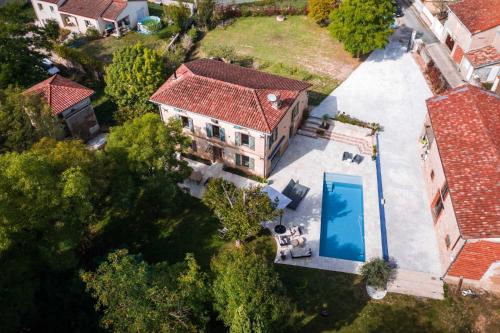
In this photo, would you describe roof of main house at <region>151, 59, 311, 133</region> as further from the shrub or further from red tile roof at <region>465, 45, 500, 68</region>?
red tile roof at <region>465, 45, 500, 68</region>

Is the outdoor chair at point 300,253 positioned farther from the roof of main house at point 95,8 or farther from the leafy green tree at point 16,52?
the roof of main house at point 95,8

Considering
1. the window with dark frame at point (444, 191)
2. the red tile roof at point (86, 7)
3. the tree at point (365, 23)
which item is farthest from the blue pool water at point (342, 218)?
the red tile roof at point (86, 7)

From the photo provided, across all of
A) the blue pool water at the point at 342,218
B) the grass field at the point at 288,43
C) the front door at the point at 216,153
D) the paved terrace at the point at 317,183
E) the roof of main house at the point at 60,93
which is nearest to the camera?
the paved terrace at the point at 317,183

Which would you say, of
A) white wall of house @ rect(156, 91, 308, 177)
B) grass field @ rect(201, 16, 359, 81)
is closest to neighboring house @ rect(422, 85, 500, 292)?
white wall of house @ rect(156, 91, 308, 177)

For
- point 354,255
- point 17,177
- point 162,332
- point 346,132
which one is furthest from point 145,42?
point 162,332

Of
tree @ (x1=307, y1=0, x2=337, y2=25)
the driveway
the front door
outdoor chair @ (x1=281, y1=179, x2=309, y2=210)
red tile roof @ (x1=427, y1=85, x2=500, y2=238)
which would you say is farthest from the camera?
tree @ (x1=307, y1=0, x2=337, y2=25)

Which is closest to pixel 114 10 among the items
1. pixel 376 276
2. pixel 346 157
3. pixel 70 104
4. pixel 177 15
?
pixel 177 15

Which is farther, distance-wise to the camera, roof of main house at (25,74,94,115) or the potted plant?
roof of main house at (25,74,94,115)
